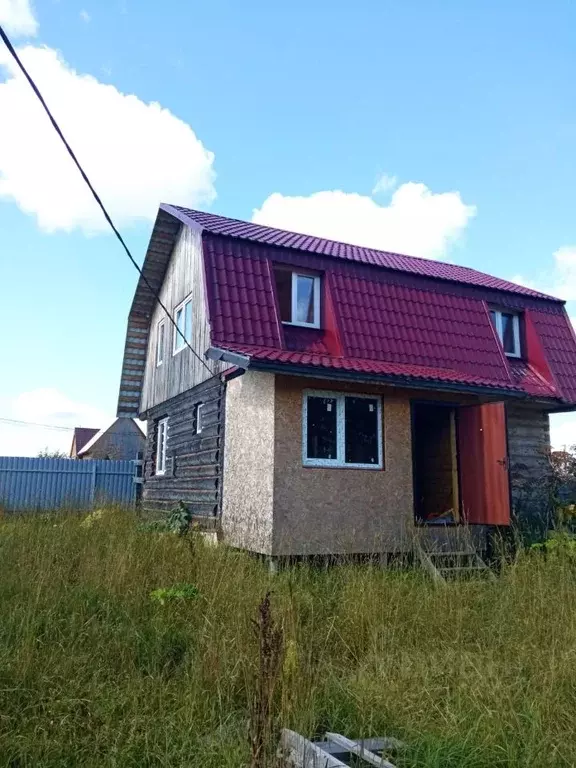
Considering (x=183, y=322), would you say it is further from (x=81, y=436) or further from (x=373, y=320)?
(x=81, y=436)

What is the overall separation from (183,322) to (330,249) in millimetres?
3483

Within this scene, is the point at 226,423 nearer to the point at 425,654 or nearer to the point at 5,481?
the point at 425,654

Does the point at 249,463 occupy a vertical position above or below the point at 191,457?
below

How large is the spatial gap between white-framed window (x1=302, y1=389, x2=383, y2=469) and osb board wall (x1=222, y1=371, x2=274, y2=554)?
23.0 inches

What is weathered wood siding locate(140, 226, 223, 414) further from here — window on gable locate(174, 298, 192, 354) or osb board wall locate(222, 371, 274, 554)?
osb board wall locate(222, 371, 274, 554)

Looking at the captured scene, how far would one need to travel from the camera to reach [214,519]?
32.7 ft

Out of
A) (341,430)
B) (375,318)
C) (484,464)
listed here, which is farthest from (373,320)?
(484,464)

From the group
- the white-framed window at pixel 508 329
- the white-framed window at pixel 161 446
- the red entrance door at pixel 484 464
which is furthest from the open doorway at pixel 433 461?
the white-framed window at pixel 161 446

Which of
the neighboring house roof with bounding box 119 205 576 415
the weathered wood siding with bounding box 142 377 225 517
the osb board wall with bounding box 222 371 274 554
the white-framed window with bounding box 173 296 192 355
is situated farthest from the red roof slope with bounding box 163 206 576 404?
the white-framed window with bounding box 173 296 192 355

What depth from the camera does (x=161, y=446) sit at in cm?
1452

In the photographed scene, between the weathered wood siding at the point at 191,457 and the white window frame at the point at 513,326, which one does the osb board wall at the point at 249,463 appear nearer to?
the weathered wood siding at the point at 191,457

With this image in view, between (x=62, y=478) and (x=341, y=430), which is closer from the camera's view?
(x=341, y=430)

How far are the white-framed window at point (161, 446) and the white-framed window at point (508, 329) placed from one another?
778cm

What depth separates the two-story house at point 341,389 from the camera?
8.56 meters
